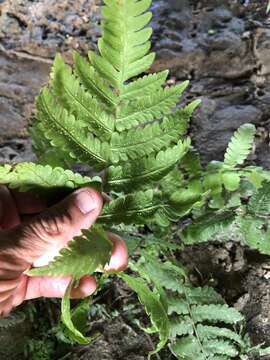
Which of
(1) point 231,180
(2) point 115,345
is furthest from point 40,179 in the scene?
(2) point 115,345

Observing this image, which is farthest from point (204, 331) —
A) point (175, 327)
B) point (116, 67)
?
point (116, 67)

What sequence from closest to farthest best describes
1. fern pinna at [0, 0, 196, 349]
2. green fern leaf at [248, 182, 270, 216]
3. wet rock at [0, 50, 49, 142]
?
fern pinna at [0, 0, 196, 349] < green fern leaf at [248, 182, 270, 216] < wet rock at [0, 50, 49, 142]

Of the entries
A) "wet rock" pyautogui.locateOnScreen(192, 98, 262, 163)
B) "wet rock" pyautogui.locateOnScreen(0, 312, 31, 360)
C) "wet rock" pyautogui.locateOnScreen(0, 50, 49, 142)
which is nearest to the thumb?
"wet rock" pyautogui.locateOnScreen(0, 312, 31, 360)

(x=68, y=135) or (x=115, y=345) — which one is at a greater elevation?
(x=68, y=135)

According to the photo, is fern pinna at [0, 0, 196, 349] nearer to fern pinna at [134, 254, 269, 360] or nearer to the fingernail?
the fingernail

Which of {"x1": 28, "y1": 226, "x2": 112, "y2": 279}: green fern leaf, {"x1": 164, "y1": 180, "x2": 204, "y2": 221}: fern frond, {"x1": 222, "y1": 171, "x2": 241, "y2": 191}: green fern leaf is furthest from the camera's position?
{"x1": 222, "y1": 171, "x2": 241, "y2": 191}: green fern leaf

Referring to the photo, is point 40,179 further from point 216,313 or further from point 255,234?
point 216,313

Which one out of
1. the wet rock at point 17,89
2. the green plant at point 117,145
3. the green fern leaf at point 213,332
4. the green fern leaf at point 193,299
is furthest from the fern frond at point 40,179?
the wet rock at point 17,89
